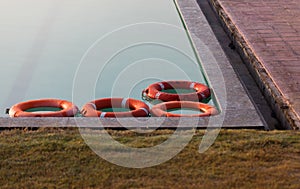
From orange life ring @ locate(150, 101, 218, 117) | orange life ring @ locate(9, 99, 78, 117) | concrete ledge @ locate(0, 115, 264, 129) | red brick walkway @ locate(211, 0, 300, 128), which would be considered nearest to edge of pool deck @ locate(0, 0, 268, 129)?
concrete ledge @ locate(0, 115, 264, 129)

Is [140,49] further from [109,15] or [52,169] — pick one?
[52,169]

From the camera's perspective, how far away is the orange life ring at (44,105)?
17.8ft

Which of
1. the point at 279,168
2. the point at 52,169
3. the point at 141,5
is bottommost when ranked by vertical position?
the point at 141,5

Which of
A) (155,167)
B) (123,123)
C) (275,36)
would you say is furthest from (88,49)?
(155,167)

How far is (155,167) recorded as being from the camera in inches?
164

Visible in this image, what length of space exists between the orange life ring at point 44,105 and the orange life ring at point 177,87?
0.85 m

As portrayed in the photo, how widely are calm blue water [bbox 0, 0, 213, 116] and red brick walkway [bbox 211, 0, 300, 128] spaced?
2.29ft

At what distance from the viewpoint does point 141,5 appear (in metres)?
10.4

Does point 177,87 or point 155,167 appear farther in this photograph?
point 177,87

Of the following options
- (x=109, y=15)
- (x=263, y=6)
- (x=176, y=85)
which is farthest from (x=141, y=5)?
(x=176, y=85)

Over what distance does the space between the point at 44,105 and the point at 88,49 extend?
2391 millimetres

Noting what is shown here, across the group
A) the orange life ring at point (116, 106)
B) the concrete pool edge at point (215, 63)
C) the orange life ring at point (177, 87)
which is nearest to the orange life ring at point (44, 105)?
the orange life ring at point (116, 106)

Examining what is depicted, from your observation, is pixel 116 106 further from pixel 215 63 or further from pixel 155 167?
pixel 155 167

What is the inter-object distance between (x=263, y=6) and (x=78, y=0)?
3338mm
